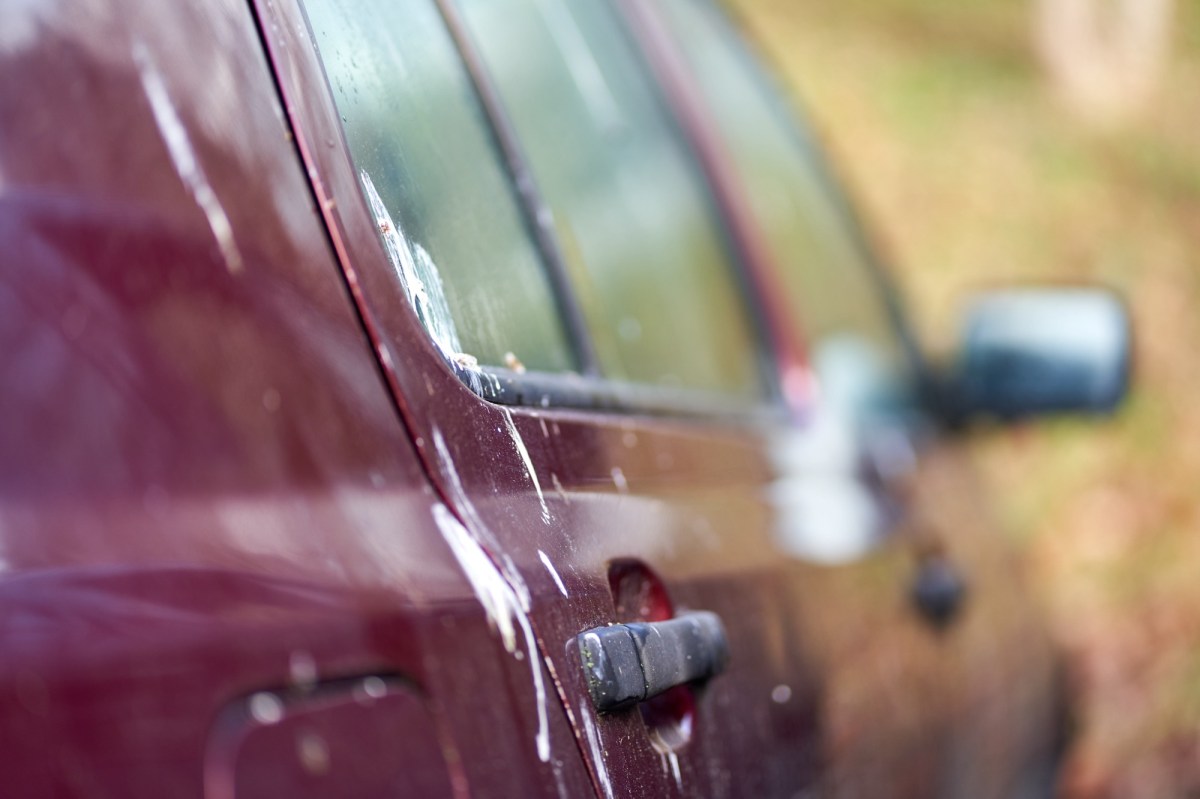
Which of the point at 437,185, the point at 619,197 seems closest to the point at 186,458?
the point at 437,185

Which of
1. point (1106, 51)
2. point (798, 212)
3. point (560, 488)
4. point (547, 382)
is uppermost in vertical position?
point (1106, 51)

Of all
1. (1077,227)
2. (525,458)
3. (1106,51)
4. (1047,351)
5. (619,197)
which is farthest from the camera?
(1106,51)

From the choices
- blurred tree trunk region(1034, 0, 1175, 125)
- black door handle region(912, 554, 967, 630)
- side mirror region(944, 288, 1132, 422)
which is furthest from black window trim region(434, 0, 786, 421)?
blurred tree trunk region(1034, 0, 1175, 125)

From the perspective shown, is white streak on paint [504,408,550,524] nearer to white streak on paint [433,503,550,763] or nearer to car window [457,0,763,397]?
white streak on paint [433,503,550,763]

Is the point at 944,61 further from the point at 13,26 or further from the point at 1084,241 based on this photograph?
the point at 13,26

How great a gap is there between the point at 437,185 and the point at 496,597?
1.36 ft

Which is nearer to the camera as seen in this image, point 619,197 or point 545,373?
point 545,373

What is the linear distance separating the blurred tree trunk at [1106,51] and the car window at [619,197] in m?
8.99

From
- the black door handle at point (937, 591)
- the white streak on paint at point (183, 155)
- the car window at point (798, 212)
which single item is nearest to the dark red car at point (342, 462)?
the white streak on paint at point (183, 155)

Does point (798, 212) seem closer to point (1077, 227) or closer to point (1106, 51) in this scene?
point (1077, 227)

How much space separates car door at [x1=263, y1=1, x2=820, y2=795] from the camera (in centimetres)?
104

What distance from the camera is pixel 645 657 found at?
3.62 ft

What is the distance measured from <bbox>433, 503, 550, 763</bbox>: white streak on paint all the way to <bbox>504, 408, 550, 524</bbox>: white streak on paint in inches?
4.3

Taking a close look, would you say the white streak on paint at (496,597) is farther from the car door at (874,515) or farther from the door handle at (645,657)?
the car door at (874,515)
